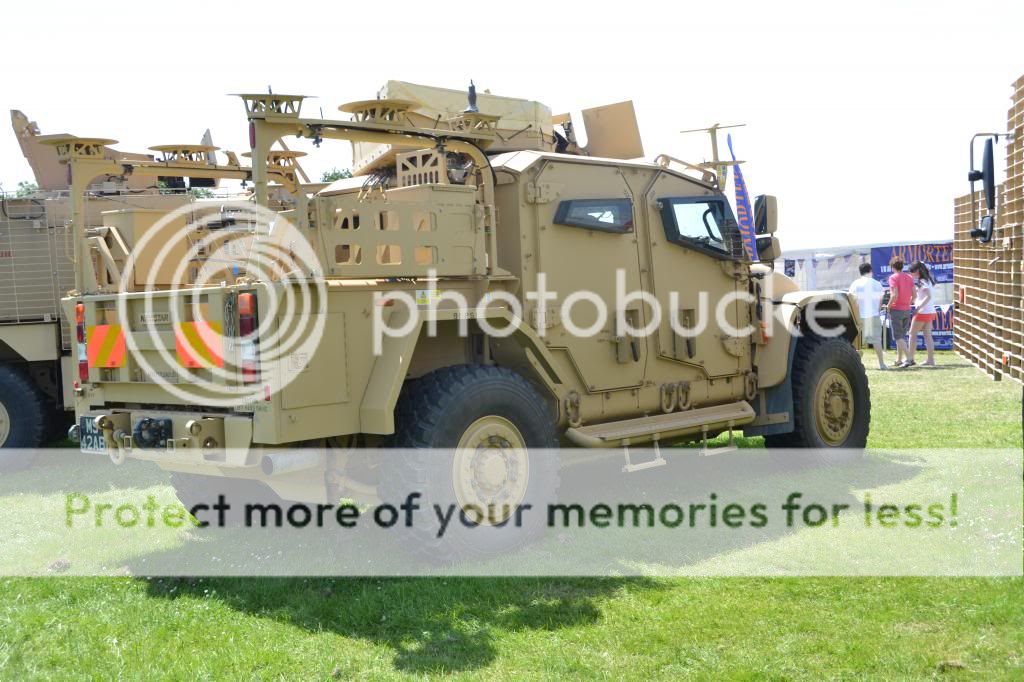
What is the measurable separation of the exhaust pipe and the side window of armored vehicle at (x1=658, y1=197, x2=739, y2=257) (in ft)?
11.0

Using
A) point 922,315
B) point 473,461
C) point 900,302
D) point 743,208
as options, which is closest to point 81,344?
point 473,461

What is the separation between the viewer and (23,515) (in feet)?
25.5

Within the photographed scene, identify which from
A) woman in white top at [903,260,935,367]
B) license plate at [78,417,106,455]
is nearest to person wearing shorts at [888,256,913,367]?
woman in white top at [903,260,935,367]

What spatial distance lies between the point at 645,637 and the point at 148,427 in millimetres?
3046

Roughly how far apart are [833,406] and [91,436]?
588cm

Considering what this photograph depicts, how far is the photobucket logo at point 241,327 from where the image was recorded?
210 inches

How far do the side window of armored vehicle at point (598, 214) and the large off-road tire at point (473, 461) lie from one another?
1326 millimetres

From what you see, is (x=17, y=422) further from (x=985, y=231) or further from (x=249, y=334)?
(x=985, y=231)

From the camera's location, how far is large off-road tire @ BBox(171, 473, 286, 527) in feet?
23.4

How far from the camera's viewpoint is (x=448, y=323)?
6.20 metres

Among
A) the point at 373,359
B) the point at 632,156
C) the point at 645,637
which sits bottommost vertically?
the point at 645,637

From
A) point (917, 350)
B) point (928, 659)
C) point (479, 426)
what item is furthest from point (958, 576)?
point (917, 350)

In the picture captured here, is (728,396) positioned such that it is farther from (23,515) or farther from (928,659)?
(23,515)

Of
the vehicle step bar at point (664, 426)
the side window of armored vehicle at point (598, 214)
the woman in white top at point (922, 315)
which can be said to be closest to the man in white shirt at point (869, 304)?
the woman in white top at point (922, 315)
